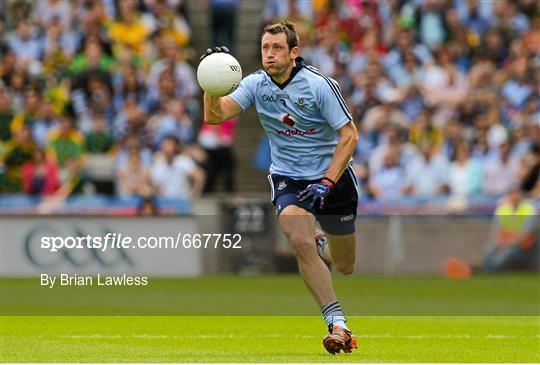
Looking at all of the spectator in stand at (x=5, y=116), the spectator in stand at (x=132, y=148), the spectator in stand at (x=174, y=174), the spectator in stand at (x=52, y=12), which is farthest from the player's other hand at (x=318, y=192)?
the spectator in stand at (x=52, y=12)

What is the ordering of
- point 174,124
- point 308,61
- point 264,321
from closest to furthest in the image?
point 264,321, point 174,124, point 308,61

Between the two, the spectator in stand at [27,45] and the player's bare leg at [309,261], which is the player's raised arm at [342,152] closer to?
the player's bare leg at [309,261]

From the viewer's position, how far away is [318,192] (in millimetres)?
10805

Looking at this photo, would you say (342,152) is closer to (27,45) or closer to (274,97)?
(274,97)

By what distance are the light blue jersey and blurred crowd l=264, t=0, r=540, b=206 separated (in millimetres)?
11388

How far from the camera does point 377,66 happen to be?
24750 mm

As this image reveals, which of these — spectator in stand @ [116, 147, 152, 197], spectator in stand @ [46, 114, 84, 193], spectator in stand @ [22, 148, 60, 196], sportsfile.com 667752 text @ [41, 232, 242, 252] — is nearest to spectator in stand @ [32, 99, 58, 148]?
spectator in stand @ [46, 114, 84, 193]

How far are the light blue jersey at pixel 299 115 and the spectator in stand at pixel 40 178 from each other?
11360 millimetres

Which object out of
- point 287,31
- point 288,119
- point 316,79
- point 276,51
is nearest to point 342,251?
point 288,119

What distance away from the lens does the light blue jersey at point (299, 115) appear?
1111 centimetres

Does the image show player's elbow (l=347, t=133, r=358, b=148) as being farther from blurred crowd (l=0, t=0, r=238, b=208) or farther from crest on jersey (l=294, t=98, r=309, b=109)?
blurred crowd (l=0, t=0, r=238, b=208)

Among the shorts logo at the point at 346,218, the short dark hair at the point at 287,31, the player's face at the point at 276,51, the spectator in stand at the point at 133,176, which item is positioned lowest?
the spectator in stand at the point at 133,176

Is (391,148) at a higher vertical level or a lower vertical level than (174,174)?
higher

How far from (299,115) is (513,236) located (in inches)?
457
